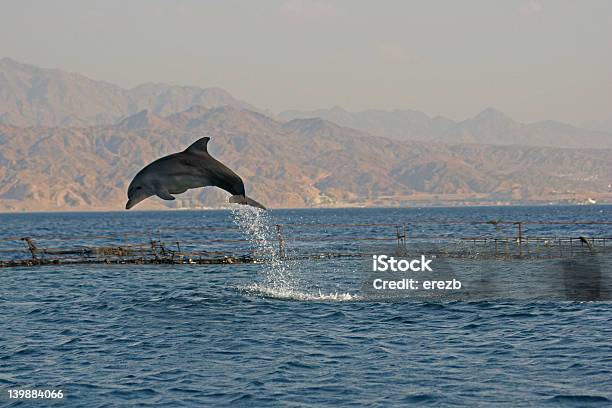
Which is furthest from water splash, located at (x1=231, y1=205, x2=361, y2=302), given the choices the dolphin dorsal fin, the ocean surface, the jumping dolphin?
the jumping dolphin

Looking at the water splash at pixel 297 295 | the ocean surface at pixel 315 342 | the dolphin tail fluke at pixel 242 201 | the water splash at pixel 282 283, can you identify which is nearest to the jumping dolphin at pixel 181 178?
the dolphin tail fluke at pixel 242 201

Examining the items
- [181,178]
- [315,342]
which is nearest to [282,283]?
[315,342]

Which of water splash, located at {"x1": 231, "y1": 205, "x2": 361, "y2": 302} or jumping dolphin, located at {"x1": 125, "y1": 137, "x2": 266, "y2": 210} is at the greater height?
jumping dolphin, located at {"x1": 125, "y1": 137, "x2": 266, "y2": 210}

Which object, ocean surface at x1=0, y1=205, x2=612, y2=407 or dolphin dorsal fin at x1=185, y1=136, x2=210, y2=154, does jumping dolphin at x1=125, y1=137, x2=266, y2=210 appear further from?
ocean surface at x1=0, y1=205, x2=612, y2=407

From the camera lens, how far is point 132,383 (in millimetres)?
22672

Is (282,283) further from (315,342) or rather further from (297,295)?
(315,342)

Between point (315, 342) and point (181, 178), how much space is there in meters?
10.1

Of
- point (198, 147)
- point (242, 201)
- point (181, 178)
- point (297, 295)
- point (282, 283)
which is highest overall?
point (198, 147)

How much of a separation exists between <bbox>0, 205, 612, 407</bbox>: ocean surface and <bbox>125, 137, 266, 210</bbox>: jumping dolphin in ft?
16.6

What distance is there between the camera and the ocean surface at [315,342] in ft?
70.4

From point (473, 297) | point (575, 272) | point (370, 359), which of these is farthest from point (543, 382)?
point (575, 272)

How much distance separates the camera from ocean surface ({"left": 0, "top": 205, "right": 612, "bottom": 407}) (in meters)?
21.5

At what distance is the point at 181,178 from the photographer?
19250 millimetres

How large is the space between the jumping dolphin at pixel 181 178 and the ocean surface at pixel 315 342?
16.6 feet
